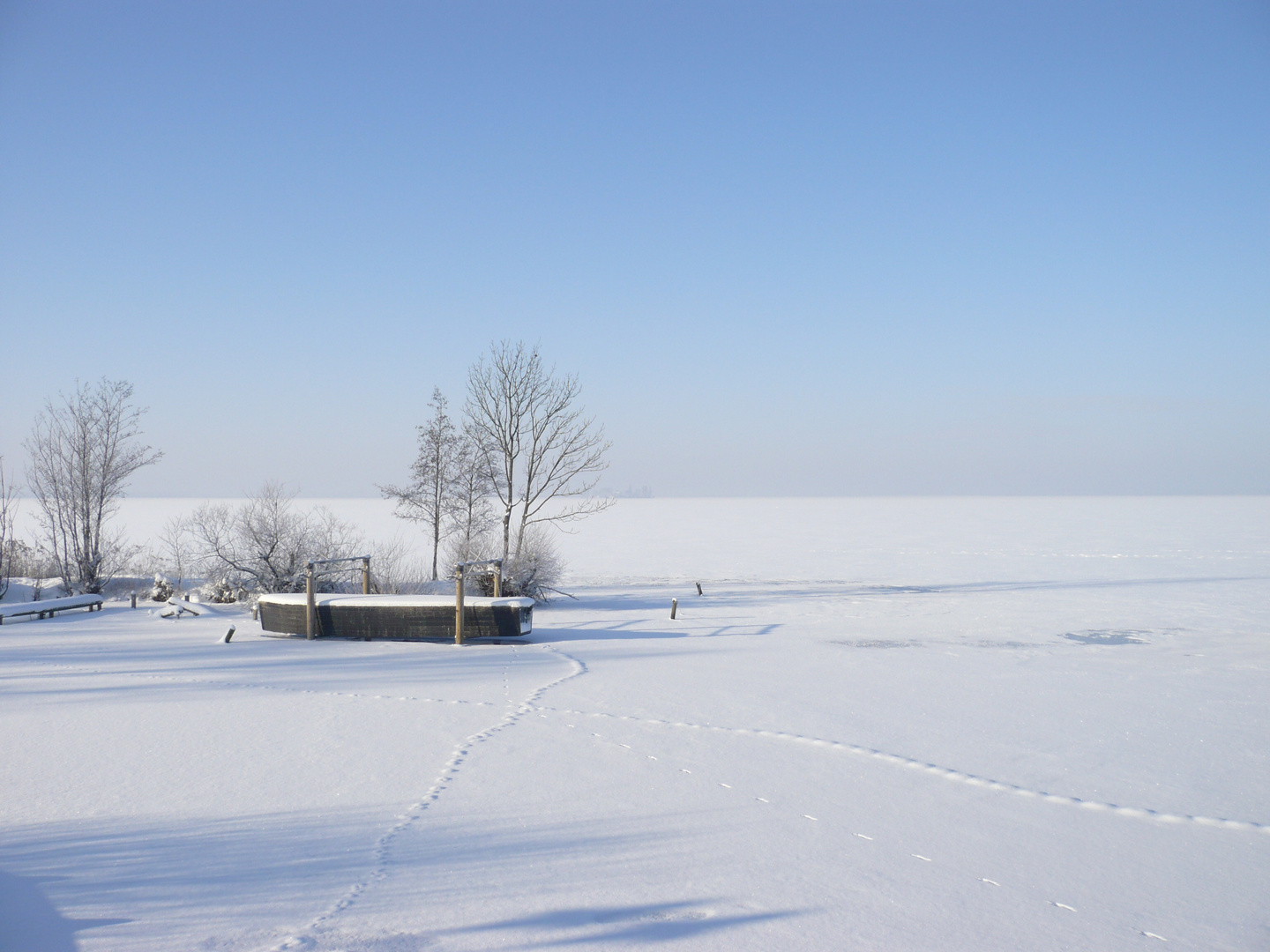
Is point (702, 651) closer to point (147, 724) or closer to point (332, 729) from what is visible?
point (332, 729)

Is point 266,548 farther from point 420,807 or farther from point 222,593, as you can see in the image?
point 420,807

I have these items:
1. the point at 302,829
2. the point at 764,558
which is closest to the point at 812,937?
the point at 302,829

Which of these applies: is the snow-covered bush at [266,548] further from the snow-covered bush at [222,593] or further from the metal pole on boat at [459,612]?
the metal pole on boat at [459,612]

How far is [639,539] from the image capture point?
151 ft

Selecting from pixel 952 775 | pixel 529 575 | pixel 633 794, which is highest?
pixel 529 575

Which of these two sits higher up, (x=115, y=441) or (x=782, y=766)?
(x=115, y=441)

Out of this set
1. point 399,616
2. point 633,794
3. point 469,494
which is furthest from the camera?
point 469,494

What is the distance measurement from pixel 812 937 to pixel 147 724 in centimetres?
647

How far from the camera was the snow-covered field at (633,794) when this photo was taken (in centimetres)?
411

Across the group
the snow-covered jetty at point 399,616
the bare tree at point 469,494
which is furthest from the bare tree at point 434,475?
the snow-covered jetty at point 399,616

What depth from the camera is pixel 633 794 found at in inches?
231

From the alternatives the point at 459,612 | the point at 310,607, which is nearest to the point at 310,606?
the point at 310,607

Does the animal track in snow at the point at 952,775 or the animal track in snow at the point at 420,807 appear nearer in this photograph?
the animal track in snow at the point at 420,807

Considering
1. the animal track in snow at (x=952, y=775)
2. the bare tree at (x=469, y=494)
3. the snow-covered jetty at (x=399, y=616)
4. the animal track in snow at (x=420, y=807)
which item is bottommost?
the animal track in snow at (x=952, y=775)
